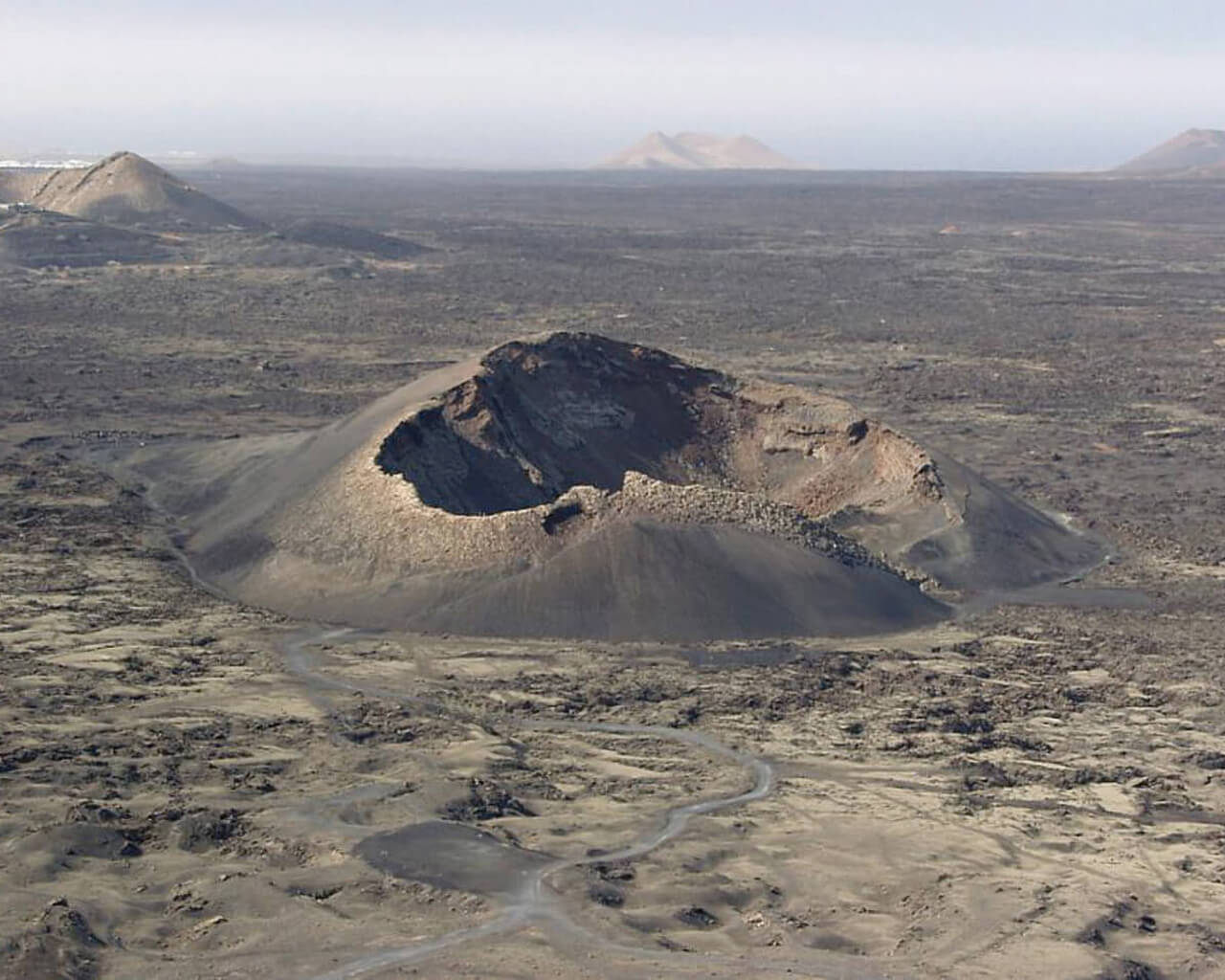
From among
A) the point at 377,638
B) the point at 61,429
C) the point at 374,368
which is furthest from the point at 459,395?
the point at 374,368

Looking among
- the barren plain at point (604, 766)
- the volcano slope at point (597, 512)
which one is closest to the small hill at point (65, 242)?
the barren plain at point (604, 766)

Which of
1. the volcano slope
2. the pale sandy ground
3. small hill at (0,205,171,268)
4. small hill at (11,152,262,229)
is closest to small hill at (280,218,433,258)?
small hill at (11,152,262,229)

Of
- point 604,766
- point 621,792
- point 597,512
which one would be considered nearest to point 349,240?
point 597,512

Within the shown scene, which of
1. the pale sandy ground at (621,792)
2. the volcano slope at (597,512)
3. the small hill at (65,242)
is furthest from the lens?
the small hill at (65,242)

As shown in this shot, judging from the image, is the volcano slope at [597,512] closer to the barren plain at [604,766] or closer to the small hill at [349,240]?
the barren plain at [604,766]

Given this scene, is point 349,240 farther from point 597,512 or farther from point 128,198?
point 597,512
